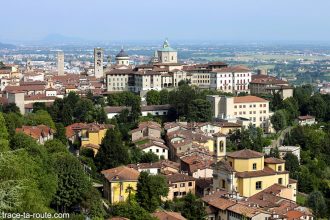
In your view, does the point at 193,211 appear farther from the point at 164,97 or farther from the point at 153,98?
the point at 164,97

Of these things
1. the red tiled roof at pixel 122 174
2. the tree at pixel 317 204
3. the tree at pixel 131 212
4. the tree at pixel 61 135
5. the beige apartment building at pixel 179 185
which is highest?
the tree at pixel 61 135

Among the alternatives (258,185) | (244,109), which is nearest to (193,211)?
(258,185)

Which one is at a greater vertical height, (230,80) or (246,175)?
(230,80)

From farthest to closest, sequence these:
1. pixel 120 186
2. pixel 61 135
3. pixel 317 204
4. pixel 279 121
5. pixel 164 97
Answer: pixel 164 97 < pixel 279 121 < pixel 61 135 < pixel 317 204 < pixel 120 186

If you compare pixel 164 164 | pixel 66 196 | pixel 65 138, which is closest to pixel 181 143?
pixel 164 164

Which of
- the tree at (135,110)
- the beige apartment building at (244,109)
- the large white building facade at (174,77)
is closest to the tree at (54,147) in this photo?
the tree at (135,110)

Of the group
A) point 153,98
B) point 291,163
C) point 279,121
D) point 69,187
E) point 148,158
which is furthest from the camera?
point 153,98

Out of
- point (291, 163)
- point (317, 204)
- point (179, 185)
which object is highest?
point (179, 185)

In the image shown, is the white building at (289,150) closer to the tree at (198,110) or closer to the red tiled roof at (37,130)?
the tree at (198,110)
